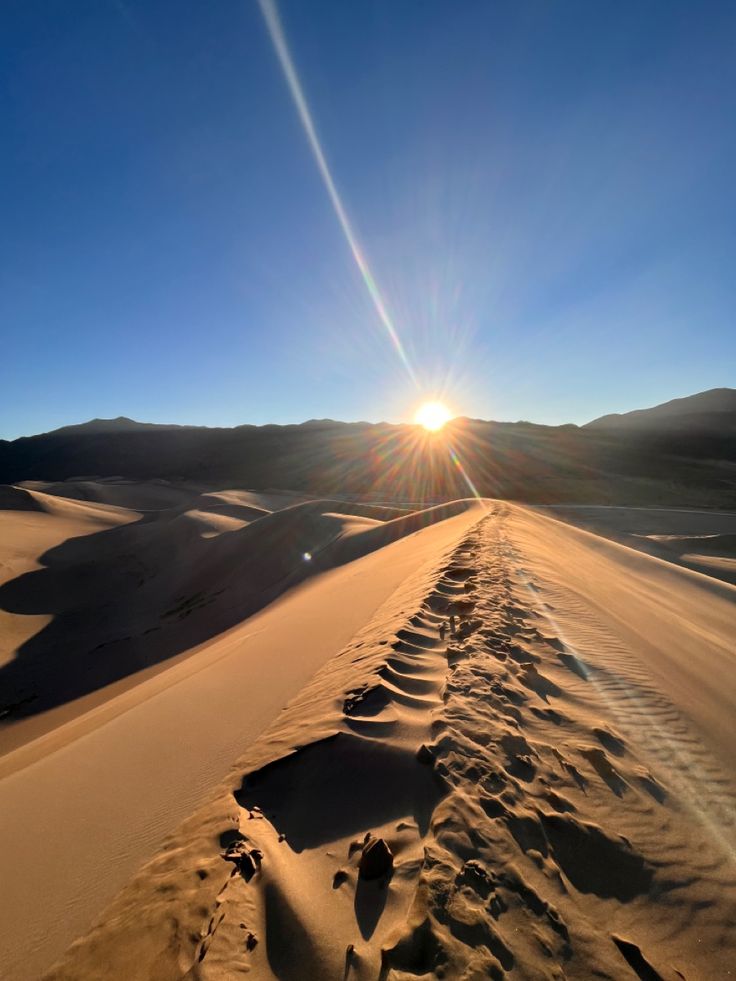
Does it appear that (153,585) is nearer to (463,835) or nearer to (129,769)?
(129,769)

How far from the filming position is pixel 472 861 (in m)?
1.78

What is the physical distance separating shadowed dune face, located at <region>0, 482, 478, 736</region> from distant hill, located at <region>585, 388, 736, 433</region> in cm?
5597

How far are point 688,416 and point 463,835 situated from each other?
79.4 meters

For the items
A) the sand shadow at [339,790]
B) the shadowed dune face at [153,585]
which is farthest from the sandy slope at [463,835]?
the shadowed dune face at [153,585]

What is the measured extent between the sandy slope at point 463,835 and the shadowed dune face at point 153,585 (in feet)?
22.7

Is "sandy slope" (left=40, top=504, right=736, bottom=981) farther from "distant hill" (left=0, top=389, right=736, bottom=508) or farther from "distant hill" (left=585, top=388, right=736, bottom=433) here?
"distant hill" (left=585, top=388, right=736, bottom=433)

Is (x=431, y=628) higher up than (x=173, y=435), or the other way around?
(x=173, y=435)

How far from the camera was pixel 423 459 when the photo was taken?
157 feet

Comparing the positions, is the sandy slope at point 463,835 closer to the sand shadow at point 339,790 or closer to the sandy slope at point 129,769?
the sand shadow at point 339,790

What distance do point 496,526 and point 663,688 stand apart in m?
6.73

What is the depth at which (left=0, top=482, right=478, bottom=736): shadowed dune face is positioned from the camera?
28.9ft

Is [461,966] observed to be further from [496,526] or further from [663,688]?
[496,526]

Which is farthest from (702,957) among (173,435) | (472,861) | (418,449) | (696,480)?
(173,435)

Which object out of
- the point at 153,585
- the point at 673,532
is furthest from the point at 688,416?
the point at 153,585
